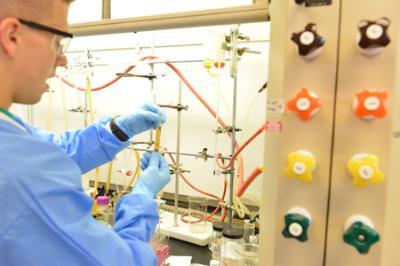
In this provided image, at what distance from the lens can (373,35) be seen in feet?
1.78

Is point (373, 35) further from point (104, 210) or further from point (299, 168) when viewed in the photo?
point (104, 210)

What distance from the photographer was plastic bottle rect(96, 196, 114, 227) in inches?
67.4

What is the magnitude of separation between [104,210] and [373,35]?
5.37ft

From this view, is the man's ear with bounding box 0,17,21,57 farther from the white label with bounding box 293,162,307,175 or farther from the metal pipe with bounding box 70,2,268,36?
the white label with bounding box 293,162,307,175

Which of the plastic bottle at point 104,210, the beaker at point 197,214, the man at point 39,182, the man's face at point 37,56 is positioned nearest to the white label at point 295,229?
the man at point 39,182

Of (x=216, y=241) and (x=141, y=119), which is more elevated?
(x=141, y=119)

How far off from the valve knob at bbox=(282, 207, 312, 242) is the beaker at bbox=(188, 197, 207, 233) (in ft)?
3.37

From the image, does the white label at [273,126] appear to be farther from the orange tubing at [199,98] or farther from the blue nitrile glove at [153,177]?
the orange tubing at [199,98]

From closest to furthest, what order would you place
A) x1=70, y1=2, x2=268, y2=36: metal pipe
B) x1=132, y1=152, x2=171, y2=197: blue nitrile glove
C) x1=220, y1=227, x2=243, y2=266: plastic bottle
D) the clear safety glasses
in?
the clear safety glasses → x1=70, y1=2, x2=268, y2=36: metal pipe → x1=132, y1=152, x2=171, y2=197: blue nitrile glove → x1=220, y1=227, x2=243, y2=266: plastic bottle

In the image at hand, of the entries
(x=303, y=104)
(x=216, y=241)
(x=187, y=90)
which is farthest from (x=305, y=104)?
(x=187, y=90)

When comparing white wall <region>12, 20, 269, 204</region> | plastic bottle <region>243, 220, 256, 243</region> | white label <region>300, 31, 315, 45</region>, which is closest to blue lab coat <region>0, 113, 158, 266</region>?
white label <region>300, 31, 315, 45</region>

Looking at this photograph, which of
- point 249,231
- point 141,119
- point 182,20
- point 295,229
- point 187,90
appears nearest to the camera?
point 295,229

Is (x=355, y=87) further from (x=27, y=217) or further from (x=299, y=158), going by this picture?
(x=27, y=217)

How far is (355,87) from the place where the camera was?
602 millimetres
